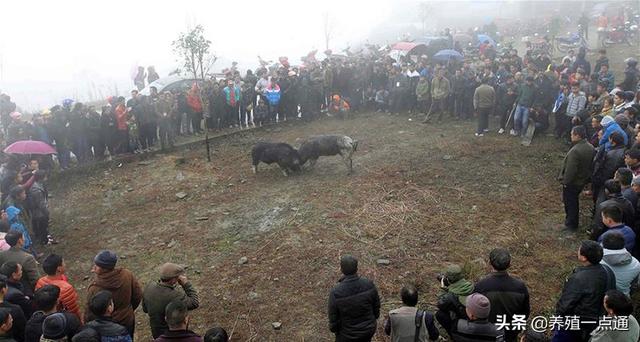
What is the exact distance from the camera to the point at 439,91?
15.9 metres

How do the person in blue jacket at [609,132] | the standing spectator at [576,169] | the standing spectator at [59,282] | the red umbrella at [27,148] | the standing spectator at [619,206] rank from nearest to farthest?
the standing spectator at [59,282] → the standing spectator at [619,206] → the standing spectator at [576,169] → the person in blue jacket at [609,132] → the red umbrella at [27,148]

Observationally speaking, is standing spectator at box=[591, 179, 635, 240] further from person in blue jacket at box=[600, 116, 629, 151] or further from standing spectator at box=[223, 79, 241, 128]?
standing spectator at box=[223, 79, 241, 128]

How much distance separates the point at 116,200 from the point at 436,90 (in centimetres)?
1069

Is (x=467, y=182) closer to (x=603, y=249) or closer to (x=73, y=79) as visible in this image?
(x=603, y=249)

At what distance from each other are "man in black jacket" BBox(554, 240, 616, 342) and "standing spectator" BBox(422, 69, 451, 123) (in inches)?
457

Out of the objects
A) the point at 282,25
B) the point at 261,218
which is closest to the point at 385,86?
the point at 261,218

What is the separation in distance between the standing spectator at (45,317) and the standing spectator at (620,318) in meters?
5.02

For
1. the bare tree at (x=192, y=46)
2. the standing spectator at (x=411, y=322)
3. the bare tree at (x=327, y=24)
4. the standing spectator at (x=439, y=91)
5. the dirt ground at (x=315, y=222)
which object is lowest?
the dirt ground at (x=315, y=222)

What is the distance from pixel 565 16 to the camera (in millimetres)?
39906

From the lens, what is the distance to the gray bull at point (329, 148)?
12.3 meters

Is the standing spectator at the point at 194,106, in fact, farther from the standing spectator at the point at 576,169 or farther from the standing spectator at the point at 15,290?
the standing spectator at the point at 576,169

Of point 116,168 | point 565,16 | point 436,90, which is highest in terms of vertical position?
point 565,16

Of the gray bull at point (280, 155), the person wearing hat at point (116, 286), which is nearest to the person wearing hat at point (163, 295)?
the person wearing hat at point (116, 286)

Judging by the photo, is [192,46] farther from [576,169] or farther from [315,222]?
[576,169]
